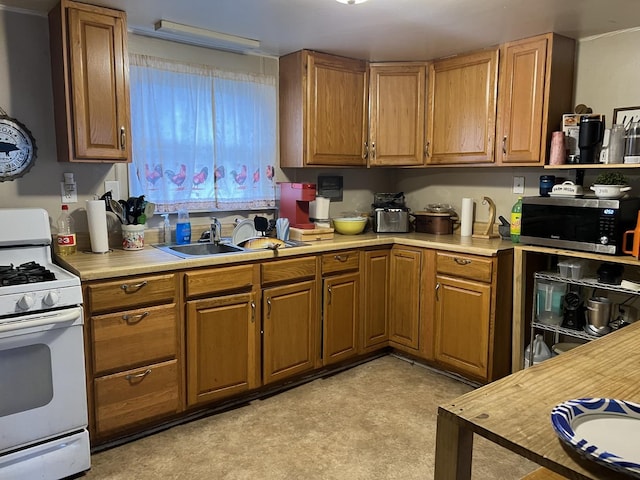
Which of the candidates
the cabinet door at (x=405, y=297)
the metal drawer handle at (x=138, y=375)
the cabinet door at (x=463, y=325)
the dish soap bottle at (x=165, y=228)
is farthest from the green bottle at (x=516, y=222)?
the metal drawer handle at (x=138, y=375)

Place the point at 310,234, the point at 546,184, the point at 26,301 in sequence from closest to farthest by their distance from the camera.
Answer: the point at 26,301 < the point at 546,184 < the point at 310,234

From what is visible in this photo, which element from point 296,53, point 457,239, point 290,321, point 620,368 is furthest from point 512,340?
point 296,53

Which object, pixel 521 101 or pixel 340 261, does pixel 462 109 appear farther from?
pixel 340 261

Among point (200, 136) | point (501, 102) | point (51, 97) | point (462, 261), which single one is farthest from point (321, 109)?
point (51, 97)

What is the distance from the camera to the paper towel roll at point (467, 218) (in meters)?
3.47

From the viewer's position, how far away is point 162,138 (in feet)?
9.98

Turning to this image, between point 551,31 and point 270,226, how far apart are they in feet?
6.81

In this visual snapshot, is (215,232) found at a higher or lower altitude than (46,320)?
higher

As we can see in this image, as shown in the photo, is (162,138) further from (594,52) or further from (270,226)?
(594,52)

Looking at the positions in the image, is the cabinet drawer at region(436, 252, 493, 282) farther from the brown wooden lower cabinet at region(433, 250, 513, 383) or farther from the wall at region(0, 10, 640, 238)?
the wall at region(0, 10, 640, 238)

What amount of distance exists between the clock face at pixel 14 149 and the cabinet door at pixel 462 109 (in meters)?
2.52

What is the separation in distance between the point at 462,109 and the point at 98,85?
7.39 ft

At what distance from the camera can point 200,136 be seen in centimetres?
319

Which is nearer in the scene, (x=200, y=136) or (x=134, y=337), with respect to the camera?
(x=134, y=337)
